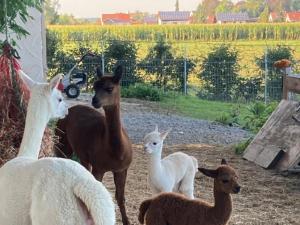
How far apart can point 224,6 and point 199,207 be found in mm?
60486

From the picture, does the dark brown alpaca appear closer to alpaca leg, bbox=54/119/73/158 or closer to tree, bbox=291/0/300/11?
alpaca leg, bbox=54/119/73/158

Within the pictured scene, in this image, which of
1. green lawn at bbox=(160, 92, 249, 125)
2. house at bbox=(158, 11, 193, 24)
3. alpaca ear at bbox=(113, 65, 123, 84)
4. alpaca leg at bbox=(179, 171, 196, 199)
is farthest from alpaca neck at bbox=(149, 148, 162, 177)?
house at bbox=(158, 11, 193, 24)

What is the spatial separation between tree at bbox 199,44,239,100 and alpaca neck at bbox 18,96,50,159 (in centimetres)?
1671

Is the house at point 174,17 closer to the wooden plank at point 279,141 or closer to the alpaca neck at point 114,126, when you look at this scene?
the wooden plank at point 279,141

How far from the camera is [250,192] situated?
8.33 m

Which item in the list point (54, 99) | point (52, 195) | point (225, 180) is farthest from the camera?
point (225, 180)

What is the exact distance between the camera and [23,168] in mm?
3455

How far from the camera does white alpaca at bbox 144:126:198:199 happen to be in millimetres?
6641

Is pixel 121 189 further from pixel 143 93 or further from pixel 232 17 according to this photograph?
pixel 232 17

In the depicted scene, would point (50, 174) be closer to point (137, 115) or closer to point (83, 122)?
point (83, 122)

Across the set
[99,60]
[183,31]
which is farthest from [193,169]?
[183,31]

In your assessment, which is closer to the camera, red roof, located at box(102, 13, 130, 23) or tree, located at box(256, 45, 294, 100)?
tree, located at box(256, 45, 294, 100)

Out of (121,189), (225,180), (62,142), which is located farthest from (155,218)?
(62,142)

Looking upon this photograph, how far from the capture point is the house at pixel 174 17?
5784cm
